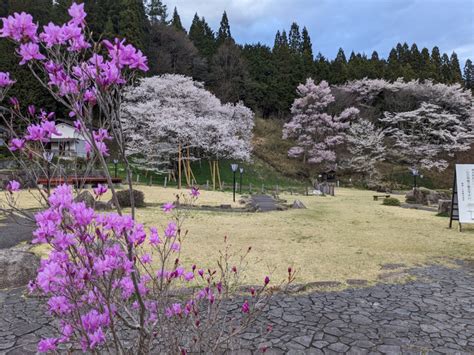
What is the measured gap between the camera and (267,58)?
3975 centimetres

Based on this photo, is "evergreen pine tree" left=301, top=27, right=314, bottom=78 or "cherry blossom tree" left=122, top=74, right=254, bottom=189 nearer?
"cherry blossom tree" left=122, top=74, right=254, bottom=189

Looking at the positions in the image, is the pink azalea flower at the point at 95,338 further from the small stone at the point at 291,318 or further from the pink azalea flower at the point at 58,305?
the small stone at the point at 291,318

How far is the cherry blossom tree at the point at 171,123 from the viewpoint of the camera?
2158cm

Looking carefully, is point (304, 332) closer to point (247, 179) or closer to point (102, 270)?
point (102, 270)

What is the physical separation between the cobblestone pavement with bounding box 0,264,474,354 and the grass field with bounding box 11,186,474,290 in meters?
0.76

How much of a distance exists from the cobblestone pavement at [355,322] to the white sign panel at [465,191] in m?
4.56

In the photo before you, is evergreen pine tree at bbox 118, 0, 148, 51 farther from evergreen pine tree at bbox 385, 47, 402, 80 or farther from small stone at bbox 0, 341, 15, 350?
small stone at bbox 0, 341, 15, 350

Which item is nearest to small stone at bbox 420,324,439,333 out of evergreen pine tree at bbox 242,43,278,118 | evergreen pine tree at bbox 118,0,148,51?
evergreen pine tree at bbox 118,0,148,51

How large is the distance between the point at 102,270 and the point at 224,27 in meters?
44.2

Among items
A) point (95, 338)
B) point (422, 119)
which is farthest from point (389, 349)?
point (422, 119)

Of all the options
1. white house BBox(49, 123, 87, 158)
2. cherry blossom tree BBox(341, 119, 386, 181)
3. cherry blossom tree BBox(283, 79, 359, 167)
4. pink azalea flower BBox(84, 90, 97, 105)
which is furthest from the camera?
cherry blossom tree BBox(283, 79, 359, 167)

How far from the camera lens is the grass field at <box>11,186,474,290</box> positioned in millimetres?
5156

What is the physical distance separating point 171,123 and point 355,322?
62.4 feet

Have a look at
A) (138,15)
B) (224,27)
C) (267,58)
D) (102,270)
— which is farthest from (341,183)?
(102,270)
